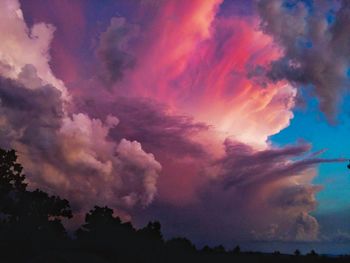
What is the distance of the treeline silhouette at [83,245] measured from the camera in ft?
128

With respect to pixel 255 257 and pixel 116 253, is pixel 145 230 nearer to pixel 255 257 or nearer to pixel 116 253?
pixel 116 253

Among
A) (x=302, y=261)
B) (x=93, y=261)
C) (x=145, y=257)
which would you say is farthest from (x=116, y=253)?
(x=302, y=261)

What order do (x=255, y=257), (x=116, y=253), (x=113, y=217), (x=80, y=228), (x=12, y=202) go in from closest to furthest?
1. (x=255, y=257)
2. (x=116, y=253)
3. (x=80, y=228)
4. (x=12, y=202)
5. (x=113, y=217)

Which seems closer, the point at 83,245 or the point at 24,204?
the point at 83,245

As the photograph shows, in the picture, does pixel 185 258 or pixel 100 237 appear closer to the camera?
pixel 185 258

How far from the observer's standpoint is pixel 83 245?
44156 mm

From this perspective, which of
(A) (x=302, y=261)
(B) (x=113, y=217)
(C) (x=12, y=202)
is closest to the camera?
(A) (x=302, y=261)

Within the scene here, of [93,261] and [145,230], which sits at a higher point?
[145,230]

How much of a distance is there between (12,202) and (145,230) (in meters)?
17.9

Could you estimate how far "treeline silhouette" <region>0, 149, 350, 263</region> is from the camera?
38.9 meters

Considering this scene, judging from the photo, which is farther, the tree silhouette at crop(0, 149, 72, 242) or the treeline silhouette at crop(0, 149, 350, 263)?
the tree silhouette at crop(0, 149, 72, 242)

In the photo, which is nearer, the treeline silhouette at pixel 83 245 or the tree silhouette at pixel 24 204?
the treeline silhouette at pixel 83 245

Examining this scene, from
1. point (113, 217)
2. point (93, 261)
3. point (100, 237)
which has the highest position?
point (113, 217)

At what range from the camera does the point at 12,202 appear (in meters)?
59.3
